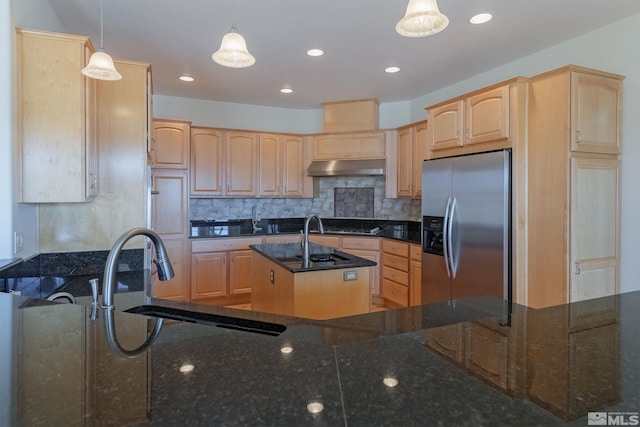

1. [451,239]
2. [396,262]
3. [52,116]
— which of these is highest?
[52,116]

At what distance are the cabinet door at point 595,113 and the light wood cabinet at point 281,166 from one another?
11.3 ft

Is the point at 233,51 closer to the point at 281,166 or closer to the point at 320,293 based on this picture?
the point at 320,293

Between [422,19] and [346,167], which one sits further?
[346,167]

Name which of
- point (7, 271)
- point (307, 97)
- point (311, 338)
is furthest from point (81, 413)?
point (307, 97)

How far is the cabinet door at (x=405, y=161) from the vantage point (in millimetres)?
4723

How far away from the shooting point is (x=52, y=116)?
6.98ft

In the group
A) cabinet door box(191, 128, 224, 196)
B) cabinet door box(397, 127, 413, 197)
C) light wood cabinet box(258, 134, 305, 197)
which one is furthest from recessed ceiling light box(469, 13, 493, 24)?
cabinet door box(191, 128, 224, 196)

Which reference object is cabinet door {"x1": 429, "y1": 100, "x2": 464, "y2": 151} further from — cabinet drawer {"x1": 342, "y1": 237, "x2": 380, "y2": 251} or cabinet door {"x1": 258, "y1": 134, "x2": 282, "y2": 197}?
cabinet door {"x1": 258, "y1": 134, "x2": 282, "y2": 197}

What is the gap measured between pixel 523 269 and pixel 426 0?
2.32 metres

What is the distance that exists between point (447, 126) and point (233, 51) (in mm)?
2395

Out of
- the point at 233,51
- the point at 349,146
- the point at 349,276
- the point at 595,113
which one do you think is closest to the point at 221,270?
the point at 349,146

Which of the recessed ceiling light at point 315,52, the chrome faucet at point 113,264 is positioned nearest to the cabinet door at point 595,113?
the recessed ceiling light at point 315,52

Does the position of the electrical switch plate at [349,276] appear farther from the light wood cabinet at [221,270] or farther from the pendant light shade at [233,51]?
the light wood cabinet at [221,270]

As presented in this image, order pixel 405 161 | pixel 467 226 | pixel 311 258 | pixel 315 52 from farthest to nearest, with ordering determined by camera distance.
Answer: pixel 405 161 < pixel 315 52 < pixel 467 226 < pixel 311 258
